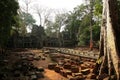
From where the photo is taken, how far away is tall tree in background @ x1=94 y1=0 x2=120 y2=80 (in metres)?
7.08

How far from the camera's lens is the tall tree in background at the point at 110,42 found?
7.08m

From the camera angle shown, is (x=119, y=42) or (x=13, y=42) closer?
(x=119, y=42)

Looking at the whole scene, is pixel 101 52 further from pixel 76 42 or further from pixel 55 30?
pixel 55 30

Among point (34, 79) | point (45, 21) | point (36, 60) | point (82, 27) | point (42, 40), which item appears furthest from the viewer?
point (45, 21)

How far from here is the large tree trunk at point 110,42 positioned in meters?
7.13

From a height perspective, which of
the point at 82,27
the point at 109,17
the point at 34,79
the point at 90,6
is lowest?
the point at 34,79

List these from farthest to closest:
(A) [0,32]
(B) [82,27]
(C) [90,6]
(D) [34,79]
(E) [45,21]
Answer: (E) [45,21] < (B) [82,27] < (C) [90,6] < (A) [0,32] < (D) [34,79]

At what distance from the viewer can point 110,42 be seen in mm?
7703

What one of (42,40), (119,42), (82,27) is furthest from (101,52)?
(82,27)

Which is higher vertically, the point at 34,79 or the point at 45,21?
the point at 45,21

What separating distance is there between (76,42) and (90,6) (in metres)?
9.62

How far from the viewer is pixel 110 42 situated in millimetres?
7703

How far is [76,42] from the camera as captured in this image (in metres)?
37.1

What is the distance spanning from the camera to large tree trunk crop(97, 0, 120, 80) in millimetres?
7130
